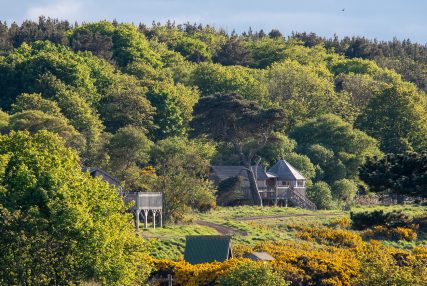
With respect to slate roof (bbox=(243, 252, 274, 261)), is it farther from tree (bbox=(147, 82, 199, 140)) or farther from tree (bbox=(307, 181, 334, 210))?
tree (bbox=(147, 82, 199, 140))

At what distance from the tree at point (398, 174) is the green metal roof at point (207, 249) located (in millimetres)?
15527

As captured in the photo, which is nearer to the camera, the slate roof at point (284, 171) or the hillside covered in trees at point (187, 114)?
the hillside covered in trees at point (187, 114)

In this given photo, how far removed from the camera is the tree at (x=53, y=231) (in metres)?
56.5

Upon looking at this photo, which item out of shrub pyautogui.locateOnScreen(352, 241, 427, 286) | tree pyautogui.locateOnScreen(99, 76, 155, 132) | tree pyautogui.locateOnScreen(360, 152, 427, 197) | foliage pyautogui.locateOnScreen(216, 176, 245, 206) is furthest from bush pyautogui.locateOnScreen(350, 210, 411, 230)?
tree pyautogui.locateOnScreen(99, 76, 155, 132)

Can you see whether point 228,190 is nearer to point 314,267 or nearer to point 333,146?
point 333,146

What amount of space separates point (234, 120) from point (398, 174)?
3427 cm

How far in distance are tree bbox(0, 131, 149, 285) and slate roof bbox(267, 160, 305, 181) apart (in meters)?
59.9

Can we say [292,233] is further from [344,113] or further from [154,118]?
[344,113]

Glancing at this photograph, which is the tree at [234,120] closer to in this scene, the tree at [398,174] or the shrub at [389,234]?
the shrub at [389,234]

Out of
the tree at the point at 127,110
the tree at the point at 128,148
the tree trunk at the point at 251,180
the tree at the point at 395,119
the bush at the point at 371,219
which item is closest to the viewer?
the bush at the point at 371,219

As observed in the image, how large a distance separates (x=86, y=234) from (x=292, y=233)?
3401cm

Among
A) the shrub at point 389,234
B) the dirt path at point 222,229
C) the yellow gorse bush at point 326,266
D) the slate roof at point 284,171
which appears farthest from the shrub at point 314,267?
the slate roof at point 284,171

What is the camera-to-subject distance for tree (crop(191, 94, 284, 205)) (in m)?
117

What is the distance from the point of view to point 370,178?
84562 millimetres
